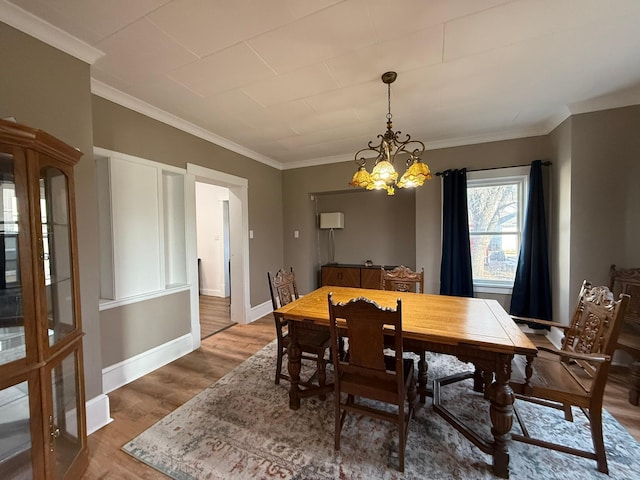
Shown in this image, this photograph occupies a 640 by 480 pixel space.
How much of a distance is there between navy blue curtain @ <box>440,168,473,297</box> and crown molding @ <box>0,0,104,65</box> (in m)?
3.83

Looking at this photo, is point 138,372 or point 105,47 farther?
point 138,372

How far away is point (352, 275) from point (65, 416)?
144 inches

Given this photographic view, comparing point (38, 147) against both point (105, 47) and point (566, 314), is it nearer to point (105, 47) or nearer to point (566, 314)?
point (105, 47)

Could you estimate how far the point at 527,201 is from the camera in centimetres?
328

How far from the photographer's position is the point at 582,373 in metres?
1.84

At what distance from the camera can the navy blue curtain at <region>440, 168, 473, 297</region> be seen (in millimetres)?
3537

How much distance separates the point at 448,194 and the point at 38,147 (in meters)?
3.91

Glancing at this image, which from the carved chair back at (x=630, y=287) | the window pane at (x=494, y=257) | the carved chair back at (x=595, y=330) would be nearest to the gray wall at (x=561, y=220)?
the carved chair back at (x=630, y=287)

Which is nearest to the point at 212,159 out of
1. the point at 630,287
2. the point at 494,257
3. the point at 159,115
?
the point at 159,115

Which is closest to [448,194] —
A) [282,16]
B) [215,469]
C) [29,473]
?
[282,16]

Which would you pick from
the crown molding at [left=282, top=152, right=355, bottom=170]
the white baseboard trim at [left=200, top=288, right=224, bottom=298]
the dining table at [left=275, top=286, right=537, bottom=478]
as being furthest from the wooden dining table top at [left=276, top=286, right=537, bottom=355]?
the white baseboard trim at [left=200, top=288, right=224, bottom=298]

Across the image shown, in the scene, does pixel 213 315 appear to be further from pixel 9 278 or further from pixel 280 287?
pixel 9 278

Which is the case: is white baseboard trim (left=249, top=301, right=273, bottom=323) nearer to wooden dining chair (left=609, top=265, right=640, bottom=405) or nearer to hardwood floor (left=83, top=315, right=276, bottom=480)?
hardwood floor (left=83, top=315, right=276, bottom=480)

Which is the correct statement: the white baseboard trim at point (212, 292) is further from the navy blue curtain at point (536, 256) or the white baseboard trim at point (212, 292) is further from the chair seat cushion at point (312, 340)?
the navy blue curtain at point (536, 256)
